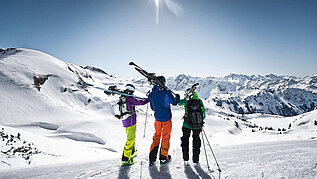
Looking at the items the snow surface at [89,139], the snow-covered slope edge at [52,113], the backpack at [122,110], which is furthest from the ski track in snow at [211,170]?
the snow-covered slope edge at [52,113]

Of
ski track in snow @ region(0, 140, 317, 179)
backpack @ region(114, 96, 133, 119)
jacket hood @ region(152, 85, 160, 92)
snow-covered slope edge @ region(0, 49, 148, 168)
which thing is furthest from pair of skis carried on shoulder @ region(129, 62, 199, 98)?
snow-covered slope edge @ region(0, 49, 148, 168)

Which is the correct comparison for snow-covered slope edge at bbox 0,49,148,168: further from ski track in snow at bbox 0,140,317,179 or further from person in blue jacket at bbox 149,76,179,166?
person in blue jacket at bbox 149,76,179,166

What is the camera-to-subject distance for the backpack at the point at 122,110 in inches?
201

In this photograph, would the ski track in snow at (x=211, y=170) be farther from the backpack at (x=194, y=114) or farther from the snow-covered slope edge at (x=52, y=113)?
the snow-covered slope edge at (x=52, y=113)

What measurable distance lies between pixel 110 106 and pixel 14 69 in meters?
19.6

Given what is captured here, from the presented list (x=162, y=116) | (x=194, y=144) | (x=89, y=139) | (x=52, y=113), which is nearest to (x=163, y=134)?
(x=162, y=116)

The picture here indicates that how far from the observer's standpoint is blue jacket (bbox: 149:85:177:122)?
498 centimetres

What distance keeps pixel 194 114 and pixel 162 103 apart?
116cm

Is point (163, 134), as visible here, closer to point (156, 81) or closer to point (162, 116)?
point (162, 116)

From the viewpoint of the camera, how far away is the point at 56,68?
36.5 m

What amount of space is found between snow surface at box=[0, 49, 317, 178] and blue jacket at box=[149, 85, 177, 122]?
1.54 m

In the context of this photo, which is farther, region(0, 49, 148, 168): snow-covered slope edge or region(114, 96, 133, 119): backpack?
region(0, 49, 148, 168): snow-covered slope edge

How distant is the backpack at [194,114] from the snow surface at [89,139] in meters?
1.25

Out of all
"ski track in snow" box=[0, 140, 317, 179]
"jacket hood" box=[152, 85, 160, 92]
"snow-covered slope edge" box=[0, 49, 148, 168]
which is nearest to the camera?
"ski track in snow" box=[0, 140, 317, 179]
